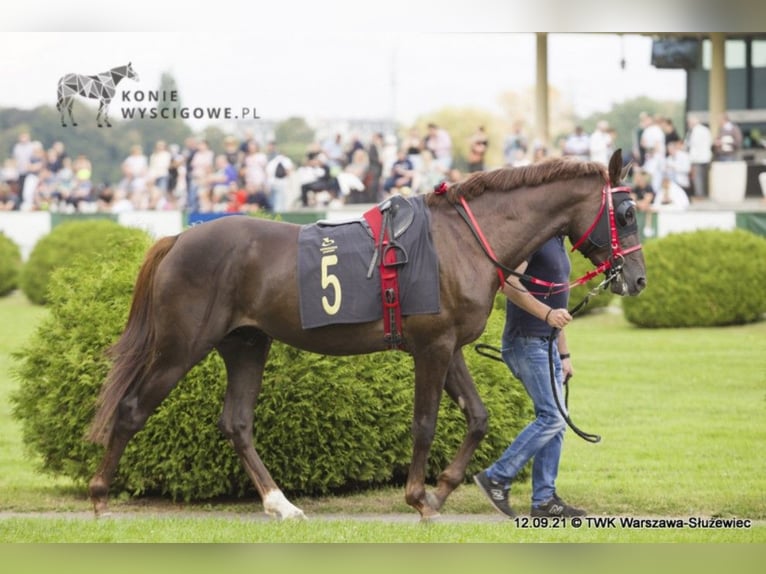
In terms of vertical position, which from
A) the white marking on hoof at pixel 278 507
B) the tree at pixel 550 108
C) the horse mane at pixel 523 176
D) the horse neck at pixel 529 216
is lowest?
the white marking on hoof at pixel 278 507

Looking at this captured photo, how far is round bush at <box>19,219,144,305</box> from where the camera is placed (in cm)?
2011

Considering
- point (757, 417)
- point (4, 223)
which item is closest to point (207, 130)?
point (4, 223)

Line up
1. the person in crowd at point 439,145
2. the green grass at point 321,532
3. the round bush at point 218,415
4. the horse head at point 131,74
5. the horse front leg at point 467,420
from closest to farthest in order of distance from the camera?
the green grass at point 321,532
the horse front leg at point 467,420
the round bush at point 218,415
the horse head at point 131,74
the person in crowd at point 439,145

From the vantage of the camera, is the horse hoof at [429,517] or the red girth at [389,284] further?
the horse hoof at [429,517]

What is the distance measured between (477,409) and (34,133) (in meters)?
28.1

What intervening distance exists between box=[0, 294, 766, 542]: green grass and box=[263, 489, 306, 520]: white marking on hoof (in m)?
0.10

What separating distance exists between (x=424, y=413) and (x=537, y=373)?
69 centimetres

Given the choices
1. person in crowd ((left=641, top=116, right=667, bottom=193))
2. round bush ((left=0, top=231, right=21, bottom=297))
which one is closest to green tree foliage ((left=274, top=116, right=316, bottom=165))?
round bush ((left=0, top=231, right=21, bottom=297))

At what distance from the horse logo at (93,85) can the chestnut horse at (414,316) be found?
10896 mm

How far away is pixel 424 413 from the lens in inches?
261

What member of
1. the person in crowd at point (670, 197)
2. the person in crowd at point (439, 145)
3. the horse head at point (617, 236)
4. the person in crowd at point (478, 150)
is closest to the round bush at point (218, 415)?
the horse head at point (617, 236)

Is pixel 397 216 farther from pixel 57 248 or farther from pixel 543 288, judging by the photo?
pixel 57 248

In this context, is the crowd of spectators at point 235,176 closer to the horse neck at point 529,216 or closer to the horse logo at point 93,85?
the horse logo at point 93,85

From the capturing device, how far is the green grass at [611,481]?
655 cm
